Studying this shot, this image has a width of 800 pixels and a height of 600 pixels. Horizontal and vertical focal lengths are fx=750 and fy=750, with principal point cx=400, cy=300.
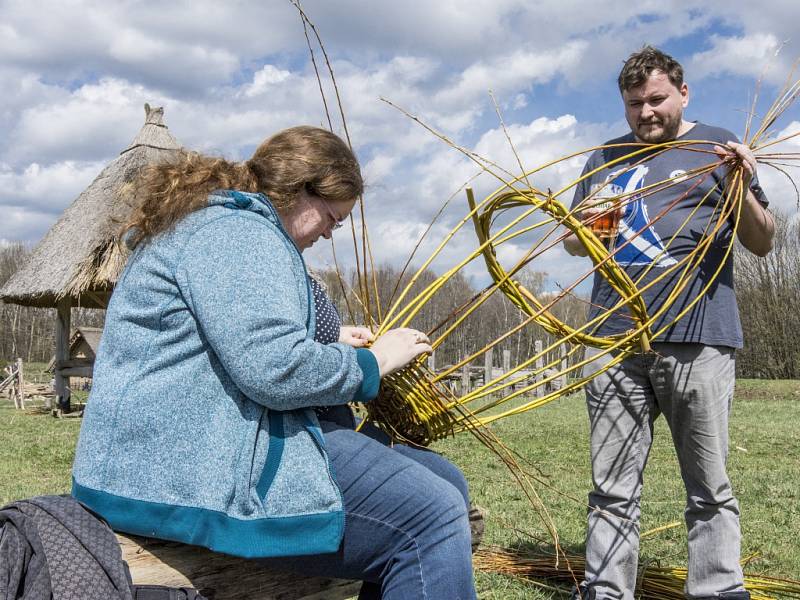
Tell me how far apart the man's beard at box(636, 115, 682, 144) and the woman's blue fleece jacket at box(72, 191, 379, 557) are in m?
1.42

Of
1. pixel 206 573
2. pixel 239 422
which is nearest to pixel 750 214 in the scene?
pixel 239 422

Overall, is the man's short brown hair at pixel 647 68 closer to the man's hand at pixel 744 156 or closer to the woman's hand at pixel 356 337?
the man's hand at pixel 744 156

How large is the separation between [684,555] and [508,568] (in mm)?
846

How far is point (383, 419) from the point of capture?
74.9 inches

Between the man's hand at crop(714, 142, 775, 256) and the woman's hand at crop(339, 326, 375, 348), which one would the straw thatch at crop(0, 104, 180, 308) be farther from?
the man's hand at crop(714, 142, 775, 256)

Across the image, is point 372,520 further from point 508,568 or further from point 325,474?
point 508,568

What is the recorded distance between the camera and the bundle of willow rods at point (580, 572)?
2.66 m

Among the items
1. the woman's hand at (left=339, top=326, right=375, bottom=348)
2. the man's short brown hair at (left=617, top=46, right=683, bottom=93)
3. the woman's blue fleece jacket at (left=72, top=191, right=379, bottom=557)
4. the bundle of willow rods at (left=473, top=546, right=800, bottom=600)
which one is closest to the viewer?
the woman's blue fleece jacket at (left=72, top=191, right=379, bottom=557)

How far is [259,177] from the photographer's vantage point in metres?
1.61

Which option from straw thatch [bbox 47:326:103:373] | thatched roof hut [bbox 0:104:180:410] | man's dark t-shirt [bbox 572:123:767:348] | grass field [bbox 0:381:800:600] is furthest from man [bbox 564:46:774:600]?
thatched roof hut [bbox 0:104:180:410]

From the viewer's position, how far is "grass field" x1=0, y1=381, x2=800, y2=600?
3.32m

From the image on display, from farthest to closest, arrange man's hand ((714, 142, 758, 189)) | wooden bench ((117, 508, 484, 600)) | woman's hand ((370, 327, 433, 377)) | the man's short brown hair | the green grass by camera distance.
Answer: the green grass → the man's short brown hair → man's hand ((714, 142, 758, 189)) → woman's hand ((370, 327, 433, 377)) → wooden bench ((117, 508, 484, 600))

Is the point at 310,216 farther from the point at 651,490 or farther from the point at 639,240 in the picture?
the point at 651,490

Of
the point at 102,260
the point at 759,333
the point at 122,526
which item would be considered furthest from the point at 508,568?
the point at 759,333
